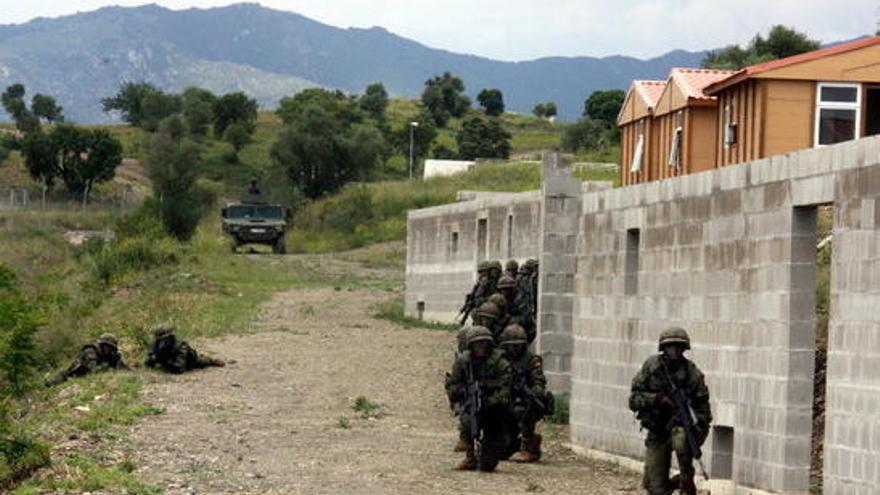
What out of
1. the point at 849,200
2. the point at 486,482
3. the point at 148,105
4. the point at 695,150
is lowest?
the point at 486,482

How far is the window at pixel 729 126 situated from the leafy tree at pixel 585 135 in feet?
213

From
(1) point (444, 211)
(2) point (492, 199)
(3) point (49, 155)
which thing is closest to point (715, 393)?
(2) point (492, 199)

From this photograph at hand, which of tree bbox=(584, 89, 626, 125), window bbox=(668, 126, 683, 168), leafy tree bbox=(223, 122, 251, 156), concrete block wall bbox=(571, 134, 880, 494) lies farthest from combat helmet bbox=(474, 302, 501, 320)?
tree bbox=(584, 89, 626, 125)

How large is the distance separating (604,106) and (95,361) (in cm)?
10597

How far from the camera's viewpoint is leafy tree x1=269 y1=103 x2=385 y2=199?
8688 cm

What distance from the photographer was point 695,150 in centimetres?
3672

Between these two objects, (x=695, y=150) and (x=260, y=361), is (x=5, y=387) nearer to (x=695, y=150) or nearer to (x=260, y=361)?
(x=260, y=361)

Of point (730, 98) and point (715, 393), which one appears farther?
point (730, 98)

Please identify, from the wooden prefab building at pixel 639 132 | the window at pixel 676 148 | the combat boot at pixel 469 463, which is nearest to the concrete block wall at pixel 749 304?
the combat boot at pixel 469 463

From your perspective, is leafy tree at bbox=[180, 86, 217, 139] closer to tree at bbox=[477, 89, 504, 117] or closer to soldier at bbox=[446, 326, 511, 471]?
tree at bbox=[477, 89, 504, 117]

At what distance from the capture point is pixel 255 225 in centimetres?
6384

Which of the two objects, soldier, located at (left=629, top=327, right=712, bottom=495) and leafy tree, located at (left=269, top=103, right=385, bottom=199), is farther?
leafy tree, located at (left=269, top=103, right=385, bottom=199)

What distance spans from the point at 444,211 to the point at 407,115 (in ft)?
353

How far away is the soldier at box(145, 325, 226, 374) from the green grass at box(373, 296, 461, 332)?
27.1ft
